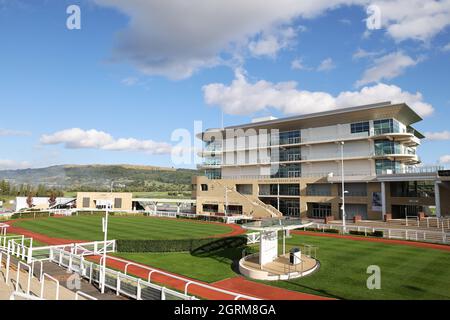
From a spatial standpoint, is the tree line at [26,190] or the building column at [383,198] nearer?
the building column at [383,198]

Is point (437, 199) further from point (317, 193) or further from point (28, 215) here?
point (28, 215)

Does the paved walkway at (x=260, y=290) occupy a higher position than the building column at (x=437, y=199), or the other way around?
the building column at (x=437, y=199)

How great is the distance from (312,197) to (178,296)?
5015 centimetres

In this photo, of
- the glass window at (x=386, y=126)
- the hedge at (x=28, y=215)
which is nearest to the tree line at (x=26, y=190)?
the hedge at (x=28, y=215)

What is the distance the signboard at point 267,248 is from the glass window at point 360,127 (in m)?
39.6

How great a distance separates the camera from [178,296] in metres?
13.1

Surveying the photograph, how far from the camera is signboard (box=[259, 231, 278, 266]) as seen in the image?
75.5ft

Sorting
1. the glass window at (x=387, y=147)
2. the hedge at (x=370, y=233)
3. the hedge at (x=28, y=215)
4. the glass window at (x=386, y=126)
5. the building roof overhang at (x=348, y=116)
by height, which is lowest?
the hedge at (x=370, y=233)

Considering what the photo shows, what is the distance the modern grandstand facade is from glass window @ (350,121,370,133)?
17cm

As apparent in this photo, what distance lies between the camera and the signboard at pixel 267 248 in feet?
75.5

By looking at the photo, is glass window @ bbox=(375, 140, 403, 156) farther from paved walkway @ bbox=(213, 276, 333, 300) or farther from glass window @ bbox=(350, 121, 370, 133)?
paved walkway @ bbox=(213, 276, 333, 300)

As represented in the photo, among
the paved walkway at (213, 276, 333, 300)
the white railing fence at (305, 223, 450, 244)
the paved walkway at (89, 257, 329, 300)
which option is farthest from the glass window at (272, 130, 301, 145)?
the paved walkway at (89, 257, 329, 300)

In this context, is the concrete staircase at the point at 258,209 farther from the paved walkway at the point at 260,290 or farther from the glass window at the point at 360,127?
the paved walkway at the point at 260,290
